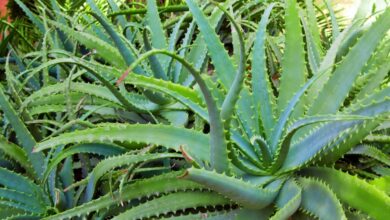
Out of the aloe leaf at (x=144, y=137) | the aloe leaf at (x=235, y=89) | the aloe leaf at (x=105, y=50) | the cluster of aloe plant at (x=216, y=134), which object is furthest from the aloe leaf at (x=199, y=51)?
the aloe leaf at (x=235, y=89)

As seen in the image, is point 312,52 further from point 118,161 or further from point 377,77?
point 118,161

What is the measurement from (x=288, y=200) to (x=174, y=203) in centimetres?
19

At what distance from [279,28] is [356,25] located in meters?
0.44

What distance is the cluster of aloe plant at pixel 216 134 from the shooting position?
81 centimetres

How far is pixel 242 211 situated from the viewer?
873 mm

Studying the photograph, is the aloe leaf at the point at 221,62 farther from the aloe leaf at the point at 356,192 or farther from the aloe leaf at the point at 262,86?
the aloe leaf at the point at 356,192

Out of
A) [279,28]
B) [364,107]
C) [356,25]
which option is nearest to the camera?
[364,107]

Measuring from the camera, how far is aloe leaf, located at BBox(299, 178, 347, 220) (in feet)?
2.51

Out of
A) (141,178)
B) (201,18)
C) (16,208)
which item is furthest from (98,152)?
(201,18)

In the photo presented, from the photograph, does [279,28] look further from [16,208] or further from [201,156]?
[16,208]

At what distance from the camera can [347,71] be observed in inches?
35.7

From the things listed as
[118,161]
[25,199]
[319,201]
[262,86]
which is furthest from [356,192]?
[25,199]

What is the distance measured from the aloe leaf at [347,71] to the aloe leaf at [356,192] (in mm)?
108

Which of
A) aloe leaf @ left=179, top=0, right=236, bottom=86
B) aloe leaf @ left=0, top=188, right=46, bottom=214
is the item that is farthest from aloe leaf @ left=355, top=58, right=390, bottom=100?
aloe leaf @ left=0, top=188, right=46, bottom=214
